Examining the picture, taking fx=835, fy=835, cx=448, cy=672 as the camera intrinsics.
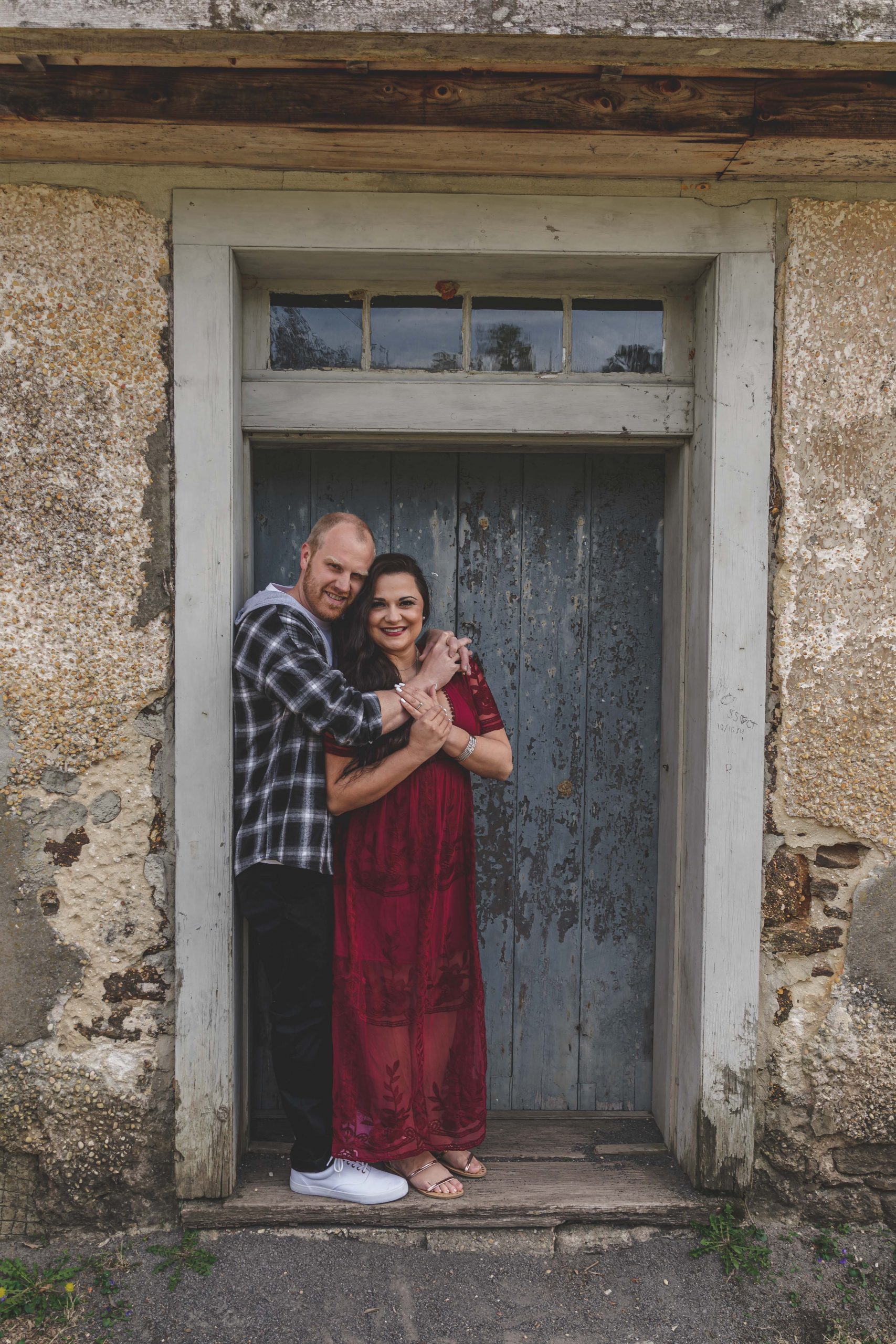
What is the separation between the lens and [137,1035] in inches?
95.3

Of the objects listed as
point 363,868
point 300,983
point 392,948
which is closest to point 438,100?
point 363,868

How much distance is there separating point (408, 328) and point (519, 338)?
348 mm

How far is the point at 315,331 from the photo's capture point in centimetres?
258

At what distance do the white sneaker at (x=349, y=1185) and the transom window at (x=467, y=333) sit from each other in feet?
7.83

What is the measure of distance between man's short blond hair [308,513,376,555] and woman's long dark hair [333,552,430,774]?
10 cm

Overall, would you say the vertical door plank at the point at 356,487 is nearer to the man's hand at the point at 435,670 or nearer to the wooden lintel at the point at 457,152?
the man's hand at the point at 435,670

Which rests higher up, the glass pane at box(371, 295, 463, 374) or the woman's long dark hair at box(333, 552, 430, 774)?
the glass pane at box(371, 295, 463, 374)

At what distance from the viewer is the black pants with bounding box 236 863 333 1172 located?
Result: 2371 millimetres

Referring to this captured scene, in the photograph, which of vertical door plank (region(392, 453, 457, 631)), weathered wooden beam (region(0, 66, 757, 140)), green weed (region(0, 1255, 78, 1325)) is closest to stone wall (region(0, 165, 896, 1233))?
green weed (region(0, 1255, 78, 1325))

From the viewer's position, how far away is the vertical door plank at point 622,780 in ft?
9.29

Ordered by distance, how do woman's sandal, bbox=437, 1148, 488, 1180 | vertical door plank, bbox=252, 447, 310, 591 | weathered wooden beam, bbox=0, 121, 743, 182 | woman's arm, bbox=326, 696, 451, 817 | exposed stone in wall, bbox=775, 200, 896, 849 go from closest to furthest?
weathered wooden beam, bbox=0, 121, 743, 182 < woman's arm, bbox=326, 696, 451, 817 < exposed stone in wall, bbox=775, 200, 896, 849 < woman's sandal, bbox=437, 1148, 488, 1180 < vertical door plank, bbox=252, 447, 310, 591

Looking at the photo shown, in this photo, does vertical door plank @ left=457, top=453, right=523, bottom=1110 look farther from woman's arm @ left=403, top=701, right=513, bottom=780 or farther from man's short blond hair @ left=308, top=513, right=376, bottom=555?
man's short blond hair @ left=308, top=513, right=376, bottom=555

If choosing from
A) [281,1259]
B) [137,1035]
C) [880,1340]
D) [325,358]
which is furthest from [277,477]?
[880,1340]

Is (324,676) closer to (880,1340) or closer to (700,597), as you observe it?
(700,597)
